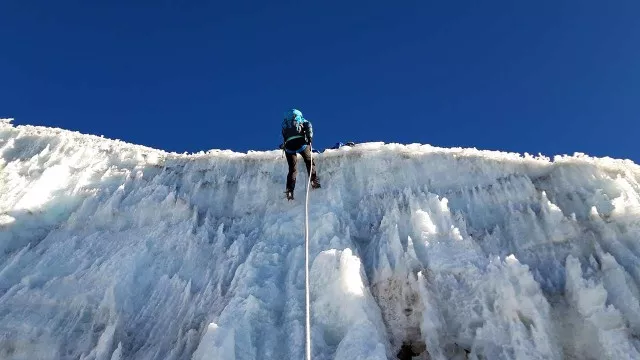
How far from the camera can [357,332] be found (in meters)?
9.72

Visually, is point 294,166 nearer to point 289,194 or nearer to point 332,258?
point 289,194

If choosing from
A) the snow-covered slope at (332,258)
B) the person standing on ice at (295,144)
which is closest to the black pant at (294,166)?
the person standing on ice at (295,144)

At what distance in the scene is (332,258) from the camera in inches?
447

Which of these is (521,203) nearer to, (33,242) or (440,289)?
(440,289)

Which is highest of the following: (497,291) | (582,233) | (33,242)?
(33,242)

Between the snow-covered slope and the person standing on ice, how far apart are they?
493mm

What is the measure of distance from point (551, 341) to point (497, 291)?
1.23m

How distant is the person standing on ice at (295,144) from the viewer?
14789mm

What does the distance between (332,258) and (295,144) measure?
4600 millimetres

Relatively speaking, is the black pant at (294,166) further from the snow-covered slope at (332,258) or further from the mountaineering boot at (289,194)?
the snow-covered slope at (332,258)

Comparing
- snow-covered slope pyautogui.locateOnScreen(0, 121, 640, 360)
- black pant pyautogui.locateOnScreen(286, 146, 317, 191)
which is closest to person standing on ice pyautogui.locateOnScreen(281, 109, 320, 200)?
black pant pyautogui.locateOnScreen(286, 146, 317, 191)

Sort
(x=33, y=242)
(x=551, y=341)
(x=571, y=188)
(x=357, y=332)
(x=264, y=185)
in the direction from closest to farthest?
(x=551, y=341) < (x=357, y=332) < (x=571, y=188) < (x=33, y=242) < (x=264, y=185)

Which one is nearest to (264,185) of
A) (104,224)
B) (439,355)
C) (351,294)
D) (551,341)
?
(104,224)

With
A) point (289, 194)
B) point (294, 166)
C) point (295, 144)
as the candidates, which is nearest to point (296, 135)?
point (295, 144)
